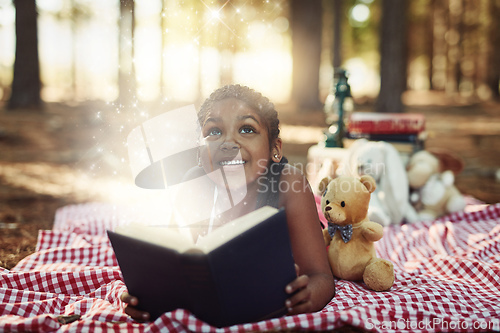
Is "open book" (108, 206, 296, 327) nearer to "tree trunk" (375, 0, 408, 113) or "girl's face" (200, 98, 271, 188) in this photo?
"girl's face" (200, 98, 271, 188)

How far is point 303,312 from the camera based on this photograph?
5.46ft

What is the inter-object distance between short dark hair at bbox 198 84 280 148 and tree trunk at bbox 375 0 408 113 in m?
7.19

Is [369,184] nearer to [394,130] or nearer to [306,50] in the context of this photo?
[394,130]

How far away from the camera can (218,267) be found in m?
1.40

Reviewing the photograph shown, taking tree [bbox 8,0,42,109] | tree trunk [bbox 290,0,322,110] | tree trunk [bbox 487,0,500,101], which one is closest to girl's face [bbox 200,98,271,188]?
tree [bbox 8,0,42,109]

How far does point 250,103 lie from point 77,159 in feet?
18.0

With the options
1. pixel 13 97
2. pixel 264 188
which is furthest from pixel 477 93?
pixel 264 188

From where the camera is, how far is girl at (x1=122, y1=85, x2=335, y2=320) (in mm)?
1788

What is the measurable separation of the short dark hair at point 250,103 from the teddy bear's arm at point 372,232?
24.0 inches

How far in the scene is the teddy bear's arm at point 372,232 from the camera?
212 cm

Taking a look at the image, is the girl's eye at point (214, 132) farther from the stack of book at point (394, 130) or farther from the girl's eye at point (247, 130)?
the stack of book at point (394, 130)

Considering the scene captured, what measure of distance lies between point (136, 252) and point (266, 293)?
46 centimetres

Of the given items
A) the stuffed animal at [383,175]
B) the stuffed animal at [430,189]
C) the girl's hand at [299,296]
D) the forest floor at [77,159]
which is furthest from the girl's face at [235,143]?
the stuffed animal at [430,189]

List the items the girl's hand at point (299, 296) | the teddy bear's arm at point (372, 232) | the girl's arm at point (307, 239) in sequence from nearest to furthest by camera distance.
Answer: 1. the girl's hand at point (299, 296)
2. the girl's arm at point (307, 239)
3. the teddy bear's arm at point (372, 232)
